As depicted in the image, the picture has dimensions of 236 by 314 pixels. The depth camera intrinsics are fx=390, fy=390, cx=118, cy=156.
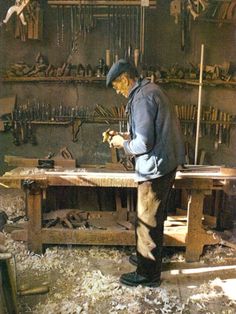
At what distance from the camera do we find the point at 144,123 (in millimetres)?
2992

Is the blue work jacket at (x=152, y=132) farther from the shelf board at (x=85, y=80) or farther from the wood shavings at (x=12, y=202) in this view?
the wood shavings at (x=12, y=202)

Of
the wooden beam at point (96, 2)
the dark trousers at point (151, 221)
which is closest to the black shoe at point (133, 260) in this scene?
the dark trousers at point (151, 221)

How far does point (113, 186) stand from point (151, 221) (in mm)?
651

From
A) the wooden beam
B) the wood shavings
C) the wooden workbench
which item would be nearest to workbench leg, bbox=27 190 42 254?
the wooden workbench

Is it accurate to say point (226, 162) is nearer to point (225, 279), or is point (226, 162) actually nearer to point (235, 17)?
point (235, 17)

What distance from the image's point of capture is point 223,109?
5.35 m

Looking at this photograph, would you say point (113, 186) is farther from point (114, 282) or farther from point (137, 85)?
point (137, 85)

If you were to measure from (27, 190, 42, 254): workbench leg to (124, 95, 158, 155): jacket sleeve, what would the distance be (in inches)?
48.8

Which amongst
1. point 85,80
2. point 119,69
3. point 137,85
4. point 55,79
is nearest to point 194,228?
point 137,85

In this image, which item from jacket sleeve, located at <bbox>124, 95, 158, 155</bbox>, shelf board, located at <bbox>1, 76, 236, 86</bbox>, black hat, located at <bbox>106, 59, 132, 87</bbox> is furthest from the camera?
shelf board, located at <bbox>1, 76, 236, 86</bbox>

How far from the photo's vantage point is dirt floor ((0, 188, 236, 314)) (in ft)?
9.95

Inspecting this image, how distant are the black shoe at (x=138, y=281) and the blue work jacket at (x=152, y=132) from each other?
870 millimetres

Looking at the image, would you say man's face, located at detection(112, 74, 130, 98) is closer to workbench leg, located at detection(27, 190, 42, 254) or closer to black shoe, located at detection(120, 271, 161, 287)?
workbench leg, located at detection(27, 190, 42, 254)

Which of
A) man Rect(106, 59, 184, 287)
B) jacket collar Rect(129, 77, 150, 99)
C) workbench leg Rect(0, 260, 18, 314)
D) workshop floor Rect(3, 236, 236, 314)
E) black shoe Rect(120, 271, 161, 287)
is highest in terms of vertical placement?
jacket collar Rect(129, 77, 150, 99)
